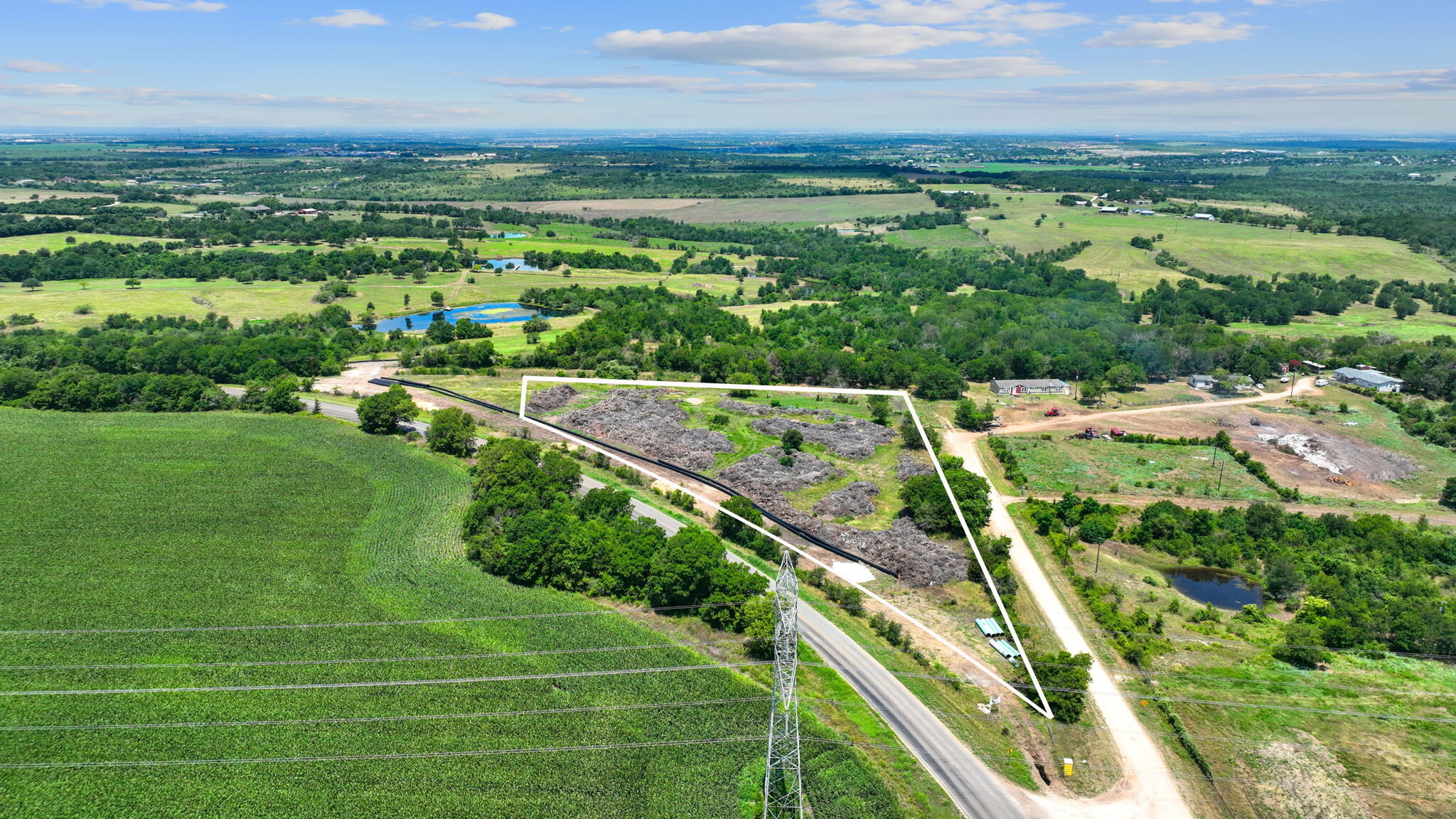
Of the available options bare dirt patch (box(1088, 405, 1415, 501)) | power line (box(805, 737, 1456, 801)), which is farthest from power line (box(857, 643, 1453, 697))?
bare dirt patch (box(1088, 405, 1415, 501))

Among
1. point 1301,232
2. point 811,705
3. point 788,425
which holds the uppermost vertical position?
point 1301,232

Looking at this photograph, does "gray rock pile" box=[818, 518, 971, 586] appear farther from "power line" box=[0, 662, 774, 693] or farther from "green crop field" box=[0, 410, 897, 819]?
"green crop field" box=[0, 410, 897, 819]

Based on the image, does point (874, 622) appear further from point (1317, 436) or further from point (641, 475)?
point (1317, 436)

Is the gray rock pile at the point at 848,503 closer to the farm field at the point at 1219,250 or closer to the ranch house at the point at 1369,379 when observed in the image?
the ranch house at the point at 1369,379

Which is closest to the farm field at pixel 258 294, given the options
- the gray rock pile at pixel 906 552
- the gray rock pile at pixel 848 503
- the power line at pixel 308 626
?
the power line at pixel 308 626

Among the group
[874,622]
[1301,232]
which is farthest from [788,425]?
[1301,232]
